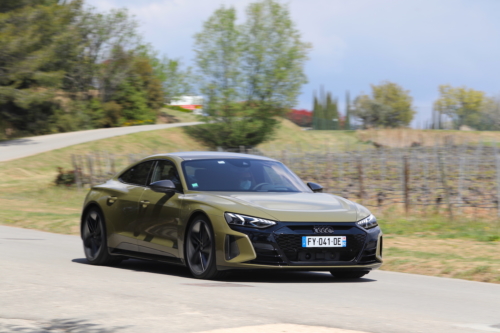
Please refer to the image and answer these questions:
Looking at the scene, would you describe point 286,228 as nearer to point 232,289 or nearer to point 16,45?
point 232,289

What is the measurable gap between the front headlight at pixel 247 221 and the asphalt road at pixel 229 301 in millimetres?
651

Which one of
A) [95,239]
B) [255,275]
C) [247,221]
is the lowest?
[255,275]

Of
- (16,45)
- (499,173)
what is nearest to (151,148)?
(16,45)

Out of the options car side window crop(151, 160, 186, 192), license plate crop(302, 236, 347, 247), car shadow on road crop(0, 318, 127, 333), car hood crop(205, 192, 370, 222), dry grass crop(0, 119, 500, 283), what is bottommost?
dry grass crop(0, 119, 500, 283)

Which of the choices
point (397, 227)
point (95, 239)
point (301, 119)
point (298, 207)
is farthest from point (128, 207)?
point (301, 119)

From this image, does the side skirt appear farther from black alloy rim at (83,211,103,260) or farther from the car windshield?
the car windshield

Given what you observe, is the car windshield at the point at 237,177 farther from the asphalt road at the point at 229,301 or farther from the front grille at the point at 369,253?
the front grille at the point at 369,253

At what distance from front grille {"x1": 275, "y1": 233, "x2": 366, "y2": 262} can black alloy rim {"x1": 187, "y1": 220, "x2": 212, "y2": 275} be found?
82cm

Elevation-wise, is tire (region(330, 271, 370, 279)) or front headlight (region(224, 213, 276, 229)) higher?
front headlight (region(224, 213, 276, 229))

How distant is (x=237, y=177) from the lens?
379 inches

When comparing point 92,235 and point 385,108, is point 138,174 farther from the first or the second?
point 385,108

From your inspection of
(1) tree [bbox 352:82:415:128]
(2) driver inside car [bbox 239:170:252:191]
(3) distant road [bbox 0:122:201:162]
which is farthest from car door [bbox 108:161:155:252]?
(1) tree [bbox 352:82:415:128]

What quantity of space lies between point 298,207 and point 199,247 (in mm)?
1179

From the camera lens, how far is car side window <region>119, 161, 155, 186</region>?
10258 mm
